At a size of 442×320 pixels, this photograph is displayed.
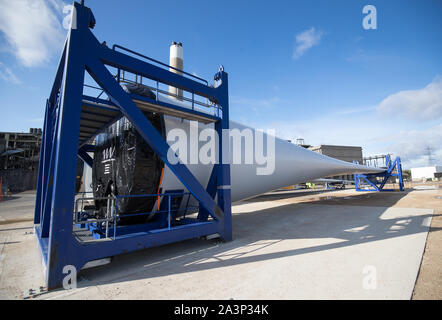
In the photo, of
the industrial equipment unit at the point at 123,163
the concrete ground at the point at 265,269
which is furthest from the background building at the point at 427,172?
the industrial equipment unit at the point at 123,163

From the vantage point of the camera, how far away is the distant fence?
119 feet

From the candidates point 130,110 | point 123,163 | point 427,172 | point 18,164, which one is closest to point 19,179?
point 18,164

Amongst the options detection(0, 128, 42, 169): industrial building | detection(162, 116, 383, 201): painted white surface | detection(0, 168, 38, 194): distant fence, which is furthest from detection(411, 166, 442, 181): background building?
detection(0, 128, 42, 169): industrial building

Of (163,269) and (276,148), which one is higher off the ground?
(276,148)

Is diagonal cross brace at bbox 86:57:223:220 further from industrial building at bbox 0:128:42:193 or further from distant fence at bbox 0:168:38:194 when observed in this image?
distant fence at bbox 0:168:38:194

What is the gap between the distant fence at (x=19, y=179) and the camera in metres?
36.4

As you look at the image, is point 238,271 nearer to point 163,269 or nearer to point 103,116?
point 163,269

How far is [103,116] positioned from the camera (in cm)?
633

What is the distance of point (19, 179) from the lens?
121 feet

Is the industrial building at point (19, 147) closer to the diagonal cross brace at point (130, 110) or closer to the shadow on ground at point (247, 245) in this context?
the shadow on ground at point (247, 245)

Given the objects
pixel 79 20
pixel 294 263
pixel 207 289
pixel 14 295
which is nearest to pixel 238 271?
pixel 207 289

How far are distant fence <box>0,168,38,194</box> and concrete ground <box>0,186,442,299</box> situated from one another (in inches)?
1550

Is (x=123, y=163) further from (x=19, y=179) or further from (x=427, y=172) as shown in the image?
(x=427, y=172)

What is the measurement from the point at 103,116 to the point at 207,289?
5409 millimetres
